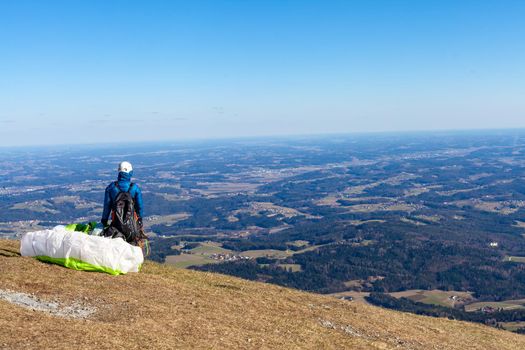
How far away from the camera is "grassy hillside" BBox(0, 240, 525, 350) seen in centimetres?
1414

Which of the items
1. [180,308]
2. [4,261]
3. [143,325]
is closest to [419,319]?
[180,308]

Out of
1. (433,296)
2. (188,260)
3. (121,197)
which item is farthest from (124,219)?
(188,260)

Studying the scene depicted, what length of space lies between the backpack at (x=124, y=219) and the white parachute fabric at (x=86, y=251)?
72 centimetres

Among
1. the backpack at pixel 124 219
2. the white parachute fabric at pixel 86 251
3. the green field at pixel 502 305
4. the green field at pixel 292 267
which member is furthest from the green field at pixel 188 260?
the backpack at pixel 124 219

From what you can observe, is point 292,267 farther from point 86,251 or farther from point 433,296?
point 86,251

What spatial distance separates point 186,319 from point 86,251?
620cm

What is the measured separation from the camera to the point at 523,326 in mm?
115500

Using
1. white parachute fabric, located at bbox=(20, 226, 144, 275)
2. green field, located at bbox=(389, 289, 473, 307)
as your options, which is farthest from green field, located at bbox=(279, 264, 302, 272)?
white parachute fabric, located at bbox=(20, 226, 144, 275)

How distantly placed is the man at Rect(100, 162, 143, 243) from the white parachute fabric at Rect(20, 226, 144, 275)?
869 millimetres

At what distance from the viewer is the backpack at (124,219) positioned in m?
20.5

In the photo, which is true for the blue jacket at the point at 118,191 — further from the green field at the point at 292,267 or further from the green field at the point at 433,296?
the green field at the point at 292,267

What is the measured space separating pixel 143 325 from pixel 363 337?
9.29 meters

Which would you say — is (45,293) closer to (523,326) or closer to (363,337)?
(363,337)

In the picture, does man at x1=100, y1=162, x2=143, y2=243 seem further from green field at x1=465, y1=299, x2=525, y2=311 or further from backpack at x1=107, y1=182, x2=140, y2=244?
green field at x1=465, y1=299, x2=525, y2=311
